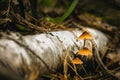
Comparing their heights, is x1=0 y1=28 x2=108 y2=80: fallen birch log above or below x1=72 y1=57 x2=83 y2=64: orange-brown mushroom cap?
above

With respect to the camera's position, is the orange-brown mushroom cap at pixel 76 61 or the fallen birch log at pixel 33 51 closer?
the fallen birch log at pixel 33 51

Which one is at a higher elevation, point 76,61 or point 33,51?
point 33,51

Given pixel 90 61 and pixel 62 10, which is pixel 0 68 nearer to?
pixel 90 61

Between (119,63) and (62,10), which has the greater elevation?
(62,10)

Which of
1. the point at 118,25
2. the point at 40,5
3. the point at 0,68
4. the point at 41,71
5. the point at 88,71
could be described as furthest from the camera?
the point at 40,5

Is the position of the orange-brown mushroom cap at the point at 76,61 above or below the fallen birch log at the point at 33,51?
below

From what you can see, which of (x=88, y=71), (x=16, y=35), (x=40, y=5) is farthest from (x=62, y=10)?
(x=16, y=35)

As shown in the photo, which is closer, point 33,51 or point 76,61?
point 33,51

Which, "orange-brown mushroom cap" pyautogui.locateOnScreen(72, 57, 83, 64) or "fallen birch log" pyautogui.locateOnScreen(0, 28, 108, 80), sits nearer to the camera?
"fallen birch log" pyautogui.locateOnScreen(0, 28, 108, 80)
